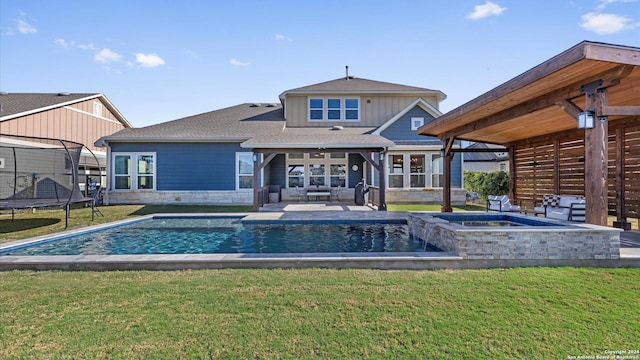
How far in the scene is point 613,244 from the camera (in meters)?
4.75

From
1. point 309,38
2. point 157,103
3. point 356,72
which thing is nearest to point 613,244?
point 309,38

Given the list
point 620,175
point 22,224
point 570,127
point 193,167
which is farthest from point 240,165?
point 620,175

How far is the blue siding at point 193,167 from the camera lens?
14.9 metres

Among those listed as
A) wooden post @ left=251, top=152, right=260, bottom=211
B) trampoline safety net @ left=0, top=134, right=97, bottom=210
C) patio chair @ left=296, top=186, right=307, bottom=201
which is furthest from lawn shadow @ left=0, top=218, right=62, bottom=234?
patio chair @ left=296, top=186, right=307, bottom=201

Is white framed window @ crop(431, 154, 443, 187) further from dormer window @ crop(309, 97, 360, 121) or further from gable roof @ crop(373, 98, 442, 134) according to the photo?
dormer window @ crop(309, 97, 360, 121)

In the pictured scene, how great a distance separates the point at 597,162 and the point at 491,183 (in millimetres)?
12446

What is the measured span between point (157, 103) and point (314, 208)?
11899mm

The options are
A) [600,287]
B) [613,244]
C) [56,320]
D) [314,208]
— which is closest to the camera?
[56,320]

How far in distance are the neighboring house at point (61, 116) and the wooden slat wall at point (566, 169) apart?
682 inches

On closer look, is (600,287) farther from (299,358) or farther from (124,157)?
(124,157)

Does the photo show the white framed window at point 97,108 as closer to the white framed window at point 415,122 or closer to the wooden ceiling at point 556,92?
the white framed window at point 415,122

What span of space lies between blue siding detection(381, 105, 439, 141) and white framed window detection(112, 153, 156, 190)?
36.0 feet

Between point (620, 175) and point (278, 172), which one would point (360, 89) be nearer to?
point (278, 172)

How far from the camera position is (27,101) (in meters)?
17.7
